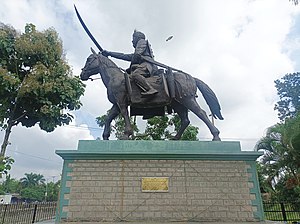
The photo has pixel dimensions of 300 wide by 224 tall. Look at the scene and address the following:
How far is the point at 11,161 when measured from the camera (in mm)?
11125

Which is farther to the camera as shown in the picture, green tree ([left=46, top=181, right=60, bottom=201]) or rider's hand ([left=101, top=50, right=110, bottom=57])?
green tree ([left=46, top=181, right=60, bottom=201])

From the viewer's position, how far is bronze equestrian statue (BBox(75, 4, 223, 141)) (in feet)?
24.0

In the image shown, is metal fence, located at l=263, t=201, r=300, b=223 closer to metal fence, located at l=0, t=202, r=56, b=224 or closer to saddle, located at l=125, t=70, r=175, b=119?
saddle, located at l=125, t=70, r=175, b=119

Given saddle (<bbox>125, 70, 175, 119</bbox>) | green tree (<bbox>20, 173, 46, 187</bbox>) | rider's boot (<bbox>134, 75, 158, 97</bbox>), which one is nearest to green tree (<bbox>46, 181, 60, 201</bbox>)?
green tree (<bbox>20, 173, 46, 187</bbox>)

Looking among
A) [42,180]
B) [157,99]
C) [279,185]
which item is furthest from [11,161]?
[42,180]

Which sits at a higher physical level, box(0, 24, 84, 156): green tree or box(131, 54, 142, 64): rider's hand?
box(0, 24, 84, 156): green tree

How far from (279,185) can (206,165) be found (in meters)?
11.1

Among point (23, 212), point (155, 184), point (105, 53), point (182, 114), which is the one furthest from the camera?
point (23, 212)

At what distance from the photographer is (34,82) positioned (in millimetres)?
11805

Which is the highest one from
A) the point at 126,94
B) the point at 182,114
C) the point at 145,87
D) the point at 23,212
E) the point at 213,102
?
the point at 145,87

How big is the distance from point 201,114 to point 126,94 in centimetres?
210

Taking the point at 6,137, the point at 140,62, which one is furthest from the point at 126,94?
the point at 6,137

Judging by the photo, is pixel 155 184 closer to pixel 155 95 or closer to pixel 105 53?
pixel 155 95

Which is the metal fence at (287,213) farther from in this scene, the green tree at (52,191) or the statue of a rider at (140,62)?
the green tree at (52,191)
